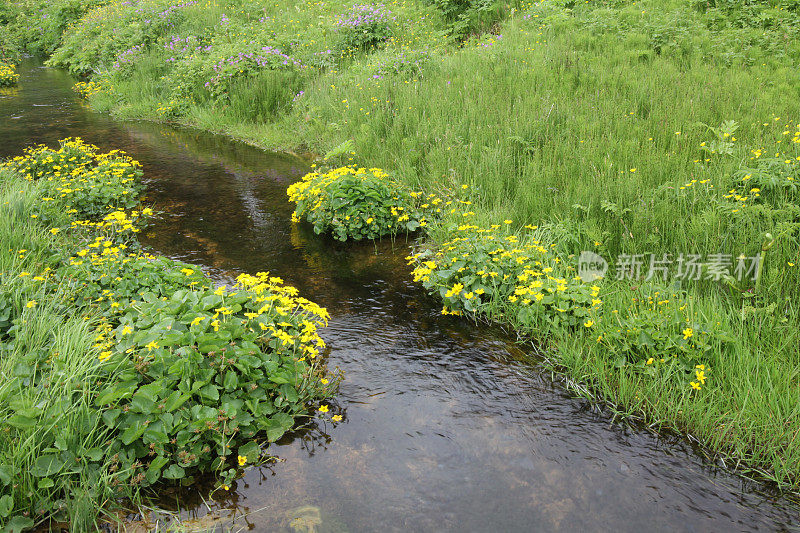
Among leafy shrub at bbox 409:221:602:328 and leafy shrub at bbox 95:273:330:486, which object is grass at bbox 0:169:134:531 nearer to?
leafy shrub at bbox 95:273:330:486

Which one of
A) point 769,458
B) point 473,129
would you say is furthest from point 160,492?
point 473,129

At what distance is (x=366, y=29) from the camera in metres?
12.2

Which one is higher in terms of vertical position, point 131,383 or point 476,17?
point 476,17

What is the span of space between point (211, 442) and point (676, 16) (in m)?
10.1

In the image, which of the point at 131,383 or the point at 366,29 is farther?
the point at 366,29

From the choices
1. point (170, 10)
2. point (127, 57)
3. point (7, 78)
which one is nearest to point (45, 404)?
point (127, 57)

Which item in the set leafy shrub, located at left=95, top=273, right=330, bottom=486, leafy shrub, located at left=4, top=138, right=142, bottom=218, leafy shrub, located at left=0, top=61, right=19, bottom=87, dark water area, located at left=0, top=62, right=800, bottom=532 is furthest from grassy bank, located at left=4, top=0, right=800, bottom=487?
leafy shrub, located at left=0, top=61, right=19, bottom=87

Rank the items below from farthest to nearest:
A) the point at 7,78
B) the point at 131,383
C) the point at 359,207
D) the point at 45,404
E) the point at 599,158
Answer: the point at 7,78 → the point at 359,207 → the point at 599,158 → the point at 131,383 → the point at 45,404

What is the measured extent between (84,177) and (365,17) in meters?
7.37

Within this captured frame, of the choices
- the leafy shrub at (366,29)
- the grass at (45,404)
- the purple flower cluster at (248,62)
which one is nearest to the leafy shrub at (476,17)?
the leafy shrub at (366,29)

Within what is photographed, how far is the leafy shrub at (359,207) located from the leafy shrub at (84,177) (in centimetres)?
260

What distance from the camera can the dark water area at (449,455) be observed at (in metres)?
3.04

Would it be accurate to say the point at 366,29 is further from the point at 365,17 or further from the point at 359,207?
the point at 359,207

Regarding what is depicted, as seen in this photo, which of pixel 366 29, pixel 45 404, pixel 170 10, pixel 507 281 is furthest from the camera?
pixel 170 10
